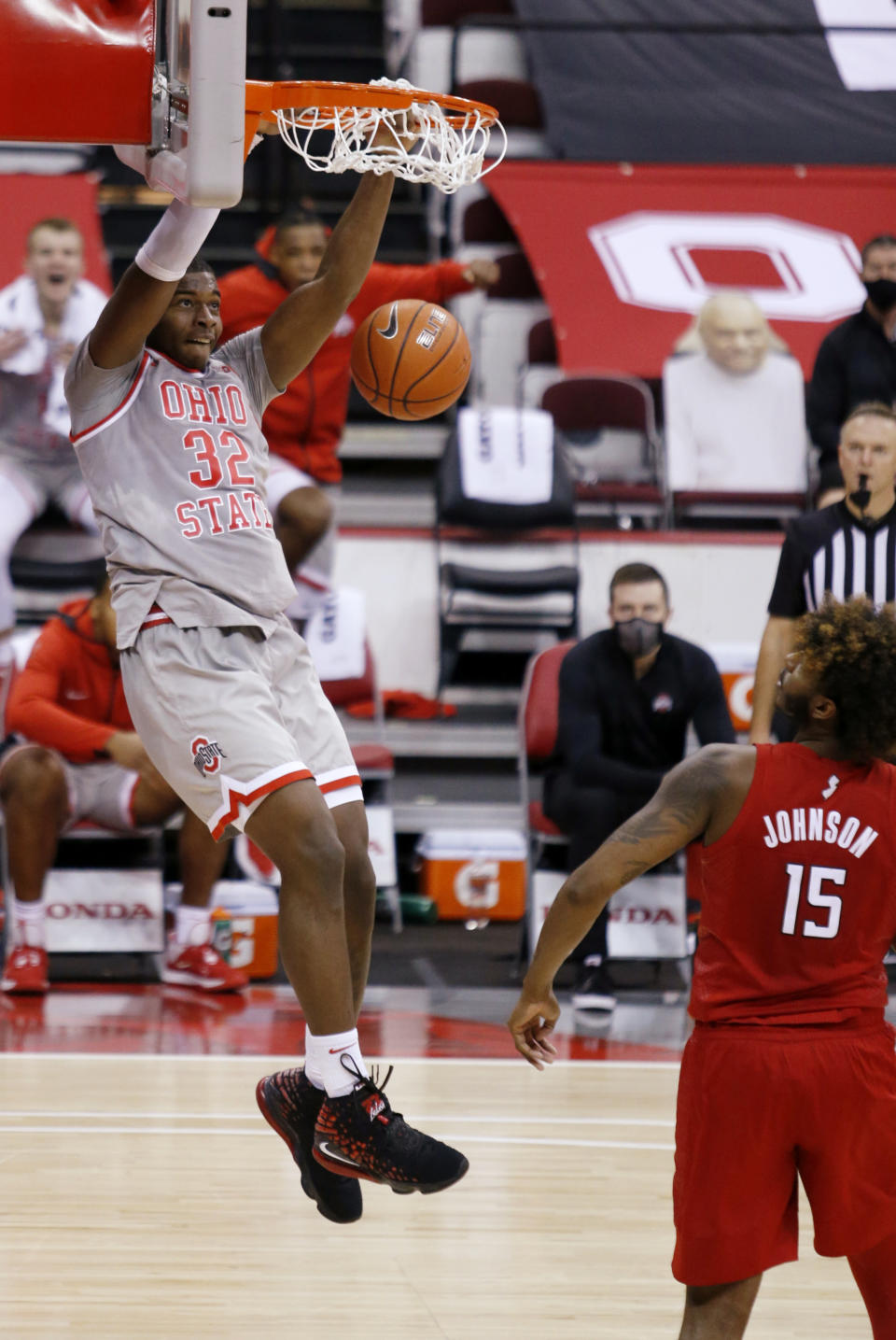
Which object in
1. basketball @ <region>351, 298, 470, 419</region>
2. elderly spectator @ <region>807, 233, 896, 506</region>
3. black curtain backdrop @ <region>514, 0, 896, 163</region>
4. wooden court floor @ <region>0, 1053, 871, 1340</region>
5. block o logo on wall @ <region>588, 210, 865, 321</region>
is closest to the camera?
wooden court floor @ <region>0, 1053, 871, 1340</region>

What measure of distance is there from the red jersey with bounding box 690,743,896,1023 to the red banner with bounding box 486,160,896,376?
22.4 feet

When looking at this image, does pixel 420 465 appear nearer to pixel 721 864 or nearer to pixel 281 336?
pixel 281 336

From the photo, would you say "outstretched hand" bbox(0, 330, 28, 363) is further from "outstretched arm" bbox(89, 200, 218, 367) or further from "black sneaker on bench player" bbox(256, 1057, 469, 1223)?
"black sneaker on bench player" bbox(256, 1057, 469, 1223)

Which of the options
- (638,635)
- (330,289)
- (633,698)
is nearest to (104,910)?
(633,698)

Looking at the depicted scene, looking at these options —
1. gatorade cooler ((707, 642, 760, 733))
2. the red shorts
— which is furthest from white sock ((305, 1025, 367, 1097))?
gatorade cooler ((707, 642, 760, 733))

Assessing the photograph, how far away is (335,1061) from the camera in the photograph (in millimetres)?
3600

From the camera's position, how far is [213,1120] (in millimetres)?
5227

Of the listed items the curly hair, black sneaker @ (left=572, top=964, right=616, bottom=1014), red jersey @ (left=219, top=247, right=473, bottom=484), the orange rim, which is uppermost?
the orange rim

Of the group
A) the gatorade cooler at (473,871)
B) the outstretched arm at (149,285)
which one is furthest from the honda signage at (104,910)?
the outstretched arm at (149,285)

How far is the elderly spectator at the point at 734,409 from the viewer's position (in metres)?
9.09

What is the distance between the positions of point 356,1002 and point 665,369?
232 inches

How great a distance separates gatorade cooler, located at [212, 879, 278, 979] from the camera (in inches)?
275

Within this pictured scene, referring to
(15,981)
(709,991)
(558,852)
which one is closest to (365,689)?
(558,852)

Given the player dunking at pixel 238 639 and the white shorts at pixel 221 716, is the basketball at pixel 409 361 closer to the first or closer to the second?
the player dunking at pixel 238 639
